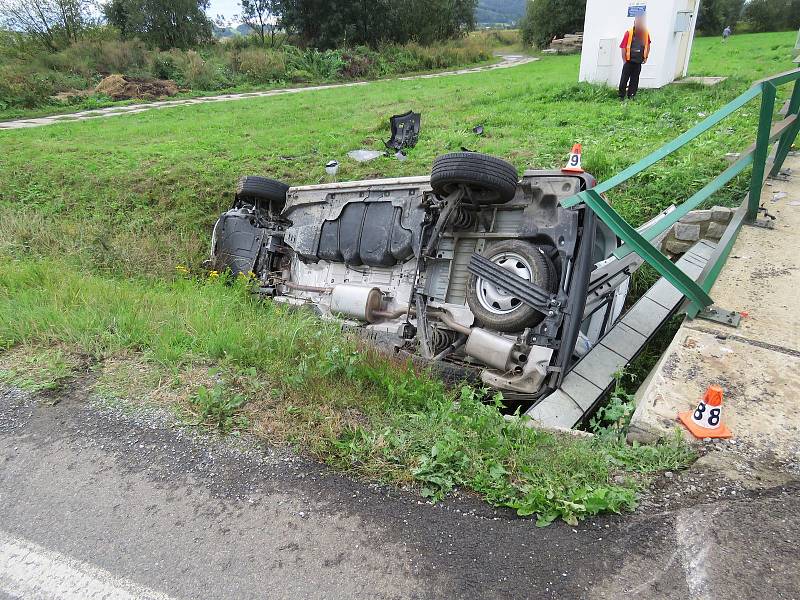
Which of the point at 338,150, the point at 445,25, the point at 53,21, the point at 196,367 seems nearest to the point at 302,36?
the point at 445,25

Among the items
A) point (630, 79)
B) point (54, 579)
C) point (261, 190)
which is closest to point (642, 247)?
point (54, 579)

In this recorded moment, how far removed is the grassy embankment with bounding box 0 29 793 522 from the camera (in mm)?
2293

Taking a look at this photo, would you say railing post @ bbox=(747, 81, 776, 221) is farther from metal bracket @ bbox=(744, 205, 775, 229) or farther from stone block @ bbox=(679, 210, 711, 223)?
stone block @ bbox=(679, 210, 711, 223)

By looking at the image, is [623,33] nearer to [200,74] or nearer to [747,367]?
[747,367]

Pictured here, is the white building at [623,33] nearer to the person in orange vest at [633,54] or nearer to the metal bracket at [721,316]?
the person in orange vest at [633,54]

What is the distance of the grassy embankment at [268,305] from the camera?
2.29 metres

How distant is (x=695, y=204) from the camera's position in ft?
10.8

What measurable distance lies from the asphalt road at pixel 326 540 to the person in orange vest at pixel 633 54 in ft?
31.3

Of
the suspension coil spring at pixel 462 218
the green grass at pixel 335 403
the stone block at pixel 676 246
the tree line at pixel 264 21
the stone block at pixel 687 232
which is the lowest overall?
the stone block at pixel 676 246

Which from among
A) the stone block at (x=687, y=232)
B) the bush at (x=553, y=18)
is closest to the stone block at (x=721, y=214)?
the stone block at (x=687, y=232)

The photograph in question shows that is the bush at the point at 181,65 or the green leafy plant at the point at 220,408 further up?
the bush at the point at 181,65

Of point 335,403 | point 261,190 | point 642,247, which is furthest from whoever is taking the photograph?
point 261,190

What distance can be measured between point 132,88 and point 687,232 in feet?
59.0

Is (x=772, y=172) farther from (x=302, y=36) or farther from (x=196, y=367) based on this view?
(x=302, y=36)
